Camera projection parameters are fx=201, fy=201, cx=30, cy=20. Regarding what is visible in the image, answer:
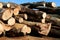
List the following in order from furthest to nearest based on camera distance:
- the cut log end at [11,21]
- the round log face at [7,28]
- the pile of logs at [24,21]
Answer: the cut log end at [11,21], the pile of logs at [24,21], the round log face at [7,28]

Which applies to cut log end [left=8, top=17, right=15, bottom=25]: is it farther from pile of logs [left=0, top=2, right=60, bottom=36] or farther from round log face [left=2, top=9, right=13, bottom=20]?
round log face [left=2, top=9, right=13, bottom=20]

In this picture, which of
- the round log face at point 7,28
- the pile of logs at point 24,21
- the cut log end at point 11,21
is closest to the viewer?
the round log face at point 7,28

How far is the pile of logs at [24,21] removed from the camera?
6652mm

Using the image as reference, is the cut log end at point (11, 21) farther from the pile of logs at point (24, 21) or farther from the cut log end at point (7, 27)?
the cut log end at point (7, 27)

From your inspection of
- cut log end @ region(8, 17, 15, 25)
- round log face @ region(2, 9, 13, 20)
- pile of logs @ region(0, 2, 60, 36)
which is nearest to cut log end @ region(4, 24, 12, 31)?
pile of logs @ region(0, 2, 60, 36)

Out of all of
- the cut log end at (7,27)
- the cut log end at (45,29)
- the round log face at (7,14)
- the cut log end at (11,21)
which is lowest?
the cut log end at (45,29)

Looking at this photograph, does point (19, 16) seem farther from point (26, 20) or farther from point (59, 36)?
point (59, 36)

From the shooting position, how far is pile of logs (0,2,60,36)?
262 inches

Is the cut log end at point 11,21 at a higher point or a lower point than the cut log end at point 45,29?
higher

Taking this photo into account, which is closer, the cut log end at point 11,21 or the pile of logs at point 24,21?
the pile of logs at point 24,21

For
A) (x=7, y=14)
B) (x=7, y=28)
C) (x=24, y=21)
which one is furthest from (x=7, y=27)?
(x=24, y=21)

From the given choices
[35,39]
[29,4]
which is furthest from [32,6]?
[35,39]

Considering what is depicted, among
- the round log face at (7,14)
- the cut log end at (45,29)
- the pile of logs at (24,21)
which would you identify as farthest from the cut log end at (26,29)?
the round log face at (7,14)

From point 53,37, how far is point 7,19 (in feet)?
5.82
